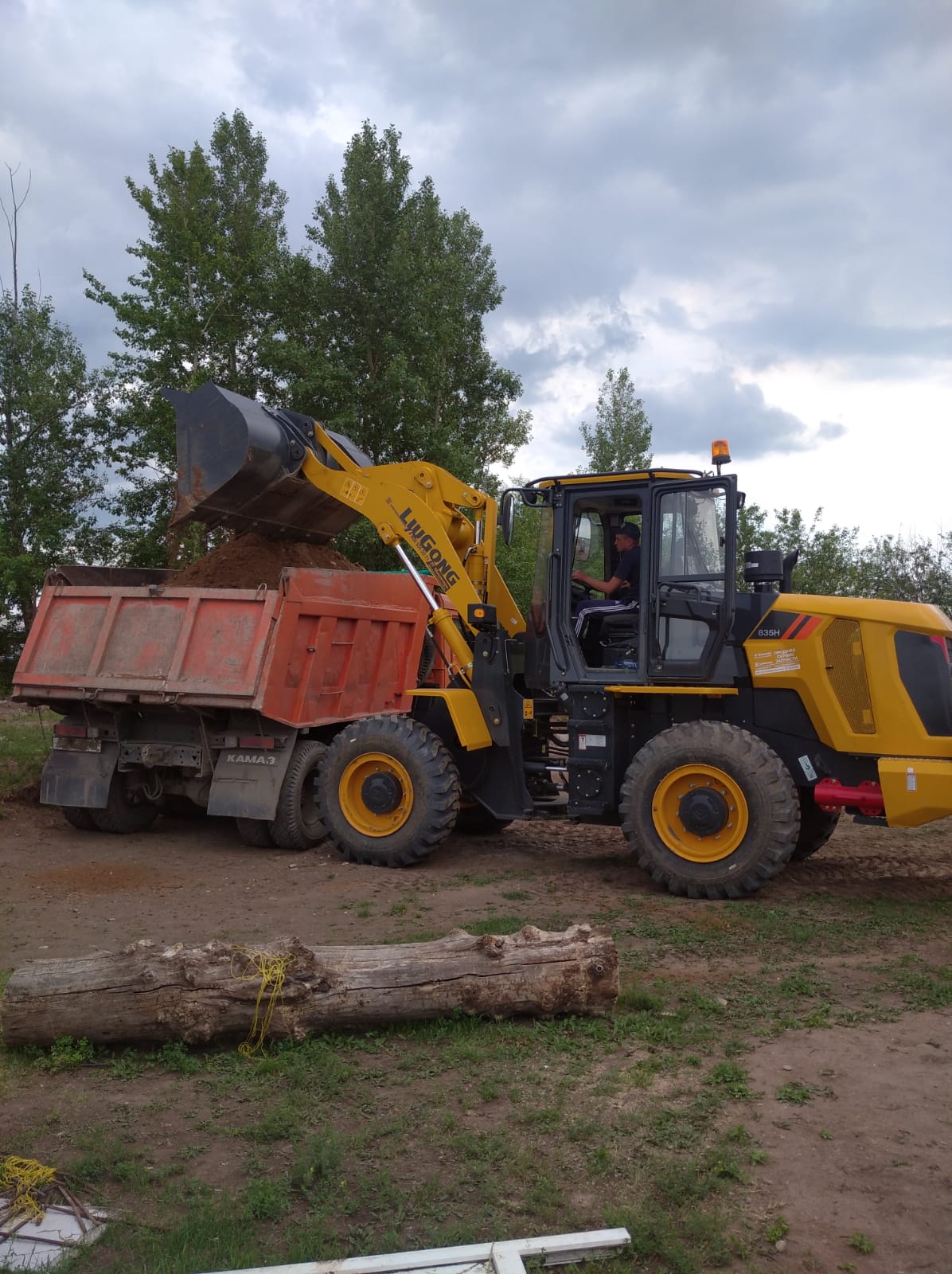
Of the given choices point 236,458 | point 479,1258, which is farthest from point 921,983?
point 236,458

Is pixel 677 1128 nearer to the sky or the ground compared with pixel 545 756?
nearer to the ground

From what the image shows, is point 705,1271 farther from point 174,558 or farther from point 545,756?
point 174,558

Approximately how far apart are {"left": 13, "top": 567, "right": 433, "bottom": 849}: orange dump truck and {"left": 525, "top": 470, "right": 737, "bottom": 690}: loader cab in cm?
171

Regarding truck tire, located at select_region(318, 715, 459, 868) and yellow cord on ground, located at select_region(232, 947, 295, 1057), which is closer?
yellow cord on ground, located at select_region(232, 947, 295, 1057)

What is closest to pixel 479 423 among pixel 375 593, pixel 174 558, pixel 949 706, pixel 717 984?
pixel 174 558

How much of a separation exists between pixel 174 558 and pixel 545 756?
382 inches

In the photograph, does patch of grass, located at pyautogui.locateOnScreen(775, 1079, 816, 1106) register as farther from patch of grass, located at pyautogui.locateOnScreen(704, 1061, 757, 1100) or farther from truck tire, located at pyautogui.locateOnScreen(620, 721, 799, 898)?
truck tire, located at pyautogui.locateOnScreen(620, 721, 799, 898)

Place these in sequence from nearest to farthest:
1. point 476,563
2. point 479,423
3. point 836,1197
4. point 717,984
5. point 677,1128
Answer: point 836,1197 → point 677,1128 → point 717,984 → point 476,563 → point 479,423

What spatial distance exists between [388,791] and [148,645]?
264 centimetres

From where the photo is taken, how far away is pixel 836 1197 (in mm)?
3383

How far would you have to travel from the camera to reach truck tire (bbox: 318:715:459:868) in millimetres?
8586

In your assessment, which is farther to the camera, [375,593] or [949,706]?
[375,593]

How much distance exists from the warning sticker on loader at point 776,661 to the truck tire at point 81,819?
20.8 feet

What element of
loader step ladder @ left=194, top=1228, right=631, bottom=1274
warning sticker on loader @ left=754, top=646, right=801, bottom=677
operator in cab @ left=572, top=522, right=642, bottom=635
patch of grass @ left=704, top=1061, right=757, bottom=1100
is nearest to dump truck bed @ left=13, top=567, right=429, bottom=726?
operator in cab @ left=572, top=522, right=642, bottom=635
